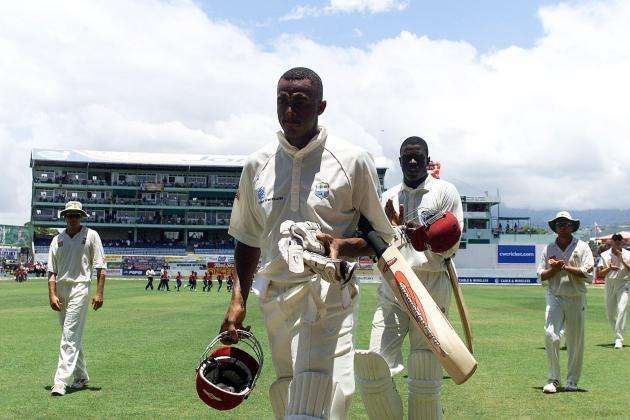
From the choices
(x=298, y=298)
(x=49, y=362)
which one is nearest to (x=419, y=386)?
(x=298, y=298)

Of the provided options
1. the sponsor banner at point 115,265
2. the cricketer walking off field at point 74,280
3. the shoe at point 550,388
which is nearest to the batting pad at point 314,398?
the shoe at point 550,388

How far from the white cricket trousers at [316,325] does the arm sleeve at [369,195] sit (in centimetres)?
43

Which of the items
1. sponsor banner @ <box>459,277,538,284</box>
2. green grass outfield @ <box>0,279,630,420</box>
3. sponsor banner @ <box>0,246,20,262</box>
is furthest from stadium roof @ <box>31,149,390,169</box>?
green grass outfield @ <box>0,279,630,420</box>

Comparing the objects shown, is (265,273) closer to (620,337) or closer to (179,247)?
(620,337)

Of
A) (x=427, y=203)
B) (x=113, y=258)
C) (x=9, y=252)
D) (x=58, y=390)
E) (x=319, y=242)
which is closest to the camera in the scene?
(x=319, y=242)

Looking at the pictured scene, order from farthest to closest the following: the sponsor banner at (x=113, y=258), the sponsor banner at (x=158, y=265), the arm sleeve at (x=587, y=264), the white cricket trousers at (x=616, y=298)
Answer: the sponsor banner at (x=113, y=258)
the sponsor banner at (x=158, y=265)
the white cricket trousers at (x=616, y=298)
the arm sleeve at (x=587, y=264)

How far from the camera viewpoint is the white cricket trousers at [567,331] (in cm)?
Answer: 880

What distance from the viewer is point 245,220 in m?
4.50

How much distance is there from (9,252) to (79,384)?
7779 cm

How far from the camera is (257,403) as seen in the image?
7.67 m

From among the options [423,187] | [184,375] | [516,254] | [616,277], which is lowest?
[516,254]

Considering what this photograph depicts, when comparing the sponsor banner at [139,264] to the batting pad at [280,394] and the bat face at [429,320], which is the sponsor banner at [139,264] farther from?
the bat face at [429,320]

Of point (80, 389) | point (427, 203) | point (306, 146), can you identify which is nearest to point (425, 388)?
point (427, 203)

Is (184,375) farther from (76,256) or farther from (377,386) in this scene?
(377,386)
